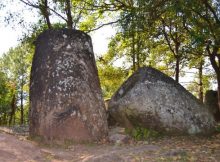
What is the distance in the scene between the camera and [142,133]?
39.1ft

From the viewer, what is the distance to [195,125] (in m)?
12.0

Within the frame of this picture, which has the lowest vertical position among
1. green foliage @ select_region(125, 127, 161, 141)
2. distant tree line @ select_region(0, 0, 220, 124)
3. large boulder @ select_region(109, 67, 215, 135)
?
green foliage @ select_region(125, 127, 161, 141)

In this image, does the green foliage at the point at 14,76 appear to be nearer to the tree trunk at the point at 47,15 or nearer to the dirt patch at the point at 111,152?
the tree trunk at the point at 47,15

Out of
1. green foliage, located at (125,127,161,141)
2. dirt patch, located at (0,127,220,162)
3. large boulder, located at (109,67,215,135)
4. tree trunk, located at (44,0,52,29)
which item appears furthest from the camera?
tree trunk, located at (44,0,52,29)

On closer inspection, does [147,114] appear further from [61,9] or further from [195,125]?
[61,9]

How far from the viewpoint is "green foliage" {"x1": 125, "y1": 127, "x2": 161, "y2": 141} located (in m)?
11.6

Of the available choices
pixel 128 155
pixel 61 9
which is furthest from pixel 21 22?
pixel 128 155

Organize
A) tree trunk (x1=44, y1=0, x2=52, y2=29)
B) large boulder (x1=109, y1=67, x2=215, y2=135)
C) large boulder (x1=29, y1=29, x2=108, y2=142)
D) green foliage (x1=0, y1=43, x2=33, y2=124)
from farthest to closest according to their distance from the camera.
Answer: green foliage (x1=0, y1=43, x2=33, y2=124)
tree trunk (x1=44, y1=0, x2=52, y2=29)
large boulder (x1=109, y1=67, x2=215, y2=135)
large boulder (x1=29, y1=29, x2=108, y2=142)

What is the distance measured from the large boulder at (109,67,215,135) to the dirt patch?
1.22 meters

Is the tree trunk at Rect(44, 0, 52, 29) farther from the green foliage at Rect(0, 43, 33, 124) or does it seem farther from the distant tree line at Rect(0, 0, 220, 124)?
the green foliage at Rect(0, 43, 33, 124)

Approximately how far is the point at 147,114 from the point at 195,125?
1512 millimetres

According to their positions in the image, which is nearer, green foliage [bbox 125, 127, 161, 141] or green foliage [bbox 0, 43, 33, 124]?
green foliage [bbox 125, 127, 161, 141]

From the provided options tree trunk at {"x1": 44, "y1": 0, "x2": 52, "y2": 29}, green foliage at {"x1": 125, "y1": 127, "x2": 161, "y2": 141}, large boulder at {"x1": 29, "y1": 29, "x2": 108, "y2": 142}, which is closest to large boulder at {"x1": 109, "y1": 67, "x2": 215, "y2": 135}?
green foliage at {"x1": 125, "y1": 127, "x2": 161, "y2": 141}

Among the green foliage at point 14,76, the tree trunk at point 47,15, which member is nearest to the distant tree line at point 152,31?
the tree trunk at point 47,15
